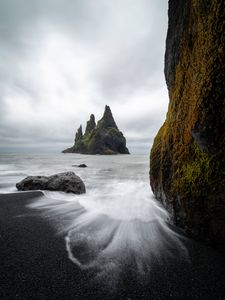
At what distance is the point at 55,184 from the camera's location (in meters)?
10.1

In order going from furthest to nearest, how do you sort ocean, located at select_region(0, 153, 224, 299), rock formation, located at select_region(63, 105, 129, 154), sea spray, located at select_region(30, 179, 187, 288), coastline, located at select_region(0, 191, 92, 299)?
rock formation, located at select_region(63, 105, 129, 154) → sea spray, located at select_region(30, 179, 187, 288) → ocean, located at select_region(0, 153, 224, 299) → coastline, located at select_region(0, 191, 92, 299)

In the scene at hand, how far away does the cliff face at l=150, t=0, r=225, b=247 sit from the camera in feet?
11.5

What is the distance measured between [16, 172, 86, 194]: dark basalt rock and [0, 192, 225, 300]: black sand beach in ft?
18.1

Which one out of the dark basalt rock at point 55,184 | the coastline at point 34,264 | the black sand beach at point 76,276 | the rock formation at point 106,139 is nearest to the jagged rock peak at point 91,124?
the rock formation at point 106,139

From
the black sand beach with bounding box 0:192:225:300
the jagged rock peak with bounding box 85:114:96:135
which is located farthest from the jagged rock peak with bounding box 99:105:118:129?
the black sand beach with bounding box 0:192:225:300

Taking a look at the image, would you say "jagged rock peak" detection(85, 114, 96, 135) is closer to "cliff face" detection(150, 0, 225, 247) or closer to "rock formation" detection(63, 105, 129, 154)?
"rock formation" detection(63, 105, 129, 154)

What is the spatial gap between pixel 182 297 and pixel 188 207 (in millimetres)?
2146

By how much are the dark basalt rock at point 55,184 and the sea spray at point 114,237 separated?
192cm

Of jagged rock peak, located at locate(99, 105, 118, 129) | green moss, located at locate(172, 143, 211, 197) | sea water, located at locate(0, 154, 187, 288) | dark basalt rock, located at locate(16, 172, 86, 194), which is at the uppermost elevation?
jagged rock peak, located at locate(99, 105, 118, 129)

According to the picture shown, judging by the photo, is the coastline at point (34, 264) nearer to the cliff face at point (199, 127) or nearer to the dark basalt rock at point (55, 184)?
the cliff face at point (199, 127)

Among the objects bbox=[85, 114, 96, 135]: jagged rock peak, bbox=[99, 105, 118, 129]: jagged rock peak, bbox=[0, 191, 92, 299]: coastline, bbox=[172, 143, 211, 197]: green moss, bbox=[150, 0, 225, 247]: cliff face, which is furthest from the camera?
bbox=[85, 114, 96, 135]: jagged rock peak

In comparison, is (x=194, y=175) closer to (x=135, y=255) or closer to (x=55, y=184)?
(x=135, y=255)

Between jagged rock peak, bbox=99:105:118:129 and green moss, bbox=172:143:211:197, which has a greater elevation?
jagged rock peak, bbox=99:105:118:129

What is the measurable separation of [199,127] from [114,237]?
144 inches
